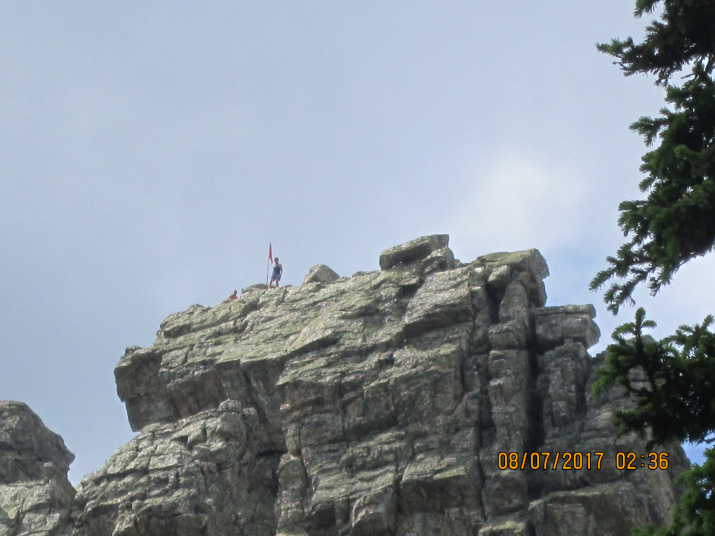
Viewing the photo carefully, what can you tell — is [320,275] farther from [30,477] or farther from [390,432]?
[30,477]

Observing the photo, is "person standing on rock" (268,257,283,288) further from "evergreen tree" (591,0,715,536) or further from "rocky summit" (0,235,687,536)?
"evergreen tree" (591,0,715,536)

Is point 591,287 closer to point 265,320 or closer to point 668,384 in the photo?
point 668,384

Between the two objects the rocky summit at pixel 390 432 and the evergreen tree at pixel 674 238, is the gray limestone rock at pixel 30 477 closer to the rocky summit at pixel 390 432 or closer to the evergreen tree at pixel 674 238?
the rocky summit at pixel 390 432

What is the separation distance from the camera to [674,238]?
18.2m

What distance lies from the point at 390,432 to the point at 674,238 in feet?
98.6

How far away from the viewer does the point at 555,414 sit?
45250mm

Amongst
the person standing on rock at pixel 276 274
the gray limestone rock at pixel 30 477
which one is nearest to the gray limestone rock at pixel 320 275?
the person standing on rock at pixel 276 274

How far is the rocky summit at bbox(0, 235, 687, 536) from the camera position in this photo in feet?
139

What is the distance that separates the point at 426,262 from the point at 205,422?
1579cm

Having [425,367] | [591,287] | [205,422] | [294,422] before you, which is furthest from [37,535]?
[591,287]

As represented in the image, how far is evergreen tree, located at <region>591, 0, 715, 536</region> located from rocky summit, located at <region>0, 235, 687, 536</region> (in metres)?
23.4

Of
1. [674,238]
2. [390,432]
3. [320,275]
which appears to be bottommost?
[674,238]
